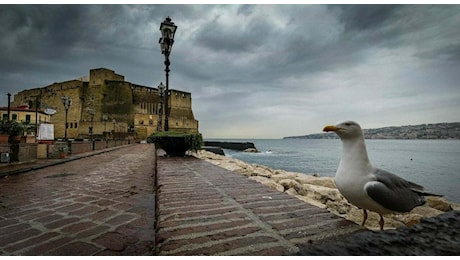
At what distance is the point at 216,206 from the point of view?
1921 mm

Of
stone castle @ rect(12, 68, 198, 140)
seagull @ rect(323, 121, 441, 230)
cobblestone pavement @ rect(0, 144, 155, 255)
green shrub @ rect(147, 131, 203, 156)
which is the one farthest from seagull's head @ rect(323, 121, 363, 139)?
stone castle @ rect(12, 68, 198, 140)

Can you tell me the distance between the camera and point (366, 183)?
60.2 inches

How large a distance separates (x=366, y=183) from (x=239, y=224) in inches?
34.4

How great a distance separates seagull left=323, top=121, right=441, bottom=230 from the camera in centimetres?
150

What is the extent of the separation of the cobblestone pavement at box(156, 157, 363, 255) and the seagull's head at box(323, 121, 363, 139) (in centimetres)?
59

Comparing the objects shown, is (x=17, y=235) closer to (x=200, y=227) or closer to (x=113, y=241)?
(x=113, y=241)

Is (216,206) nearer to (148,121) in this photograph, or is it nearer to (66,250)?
(66,250)

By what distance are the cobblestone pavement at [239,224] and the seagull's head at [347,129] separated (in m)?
0.59

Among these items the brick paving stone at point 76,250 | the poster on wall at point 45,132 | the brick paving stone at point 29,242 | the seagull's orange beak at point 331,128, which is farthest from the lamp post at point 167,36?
the seagull's orange beak at point 331,128

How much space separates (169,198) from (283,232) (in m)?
1.18

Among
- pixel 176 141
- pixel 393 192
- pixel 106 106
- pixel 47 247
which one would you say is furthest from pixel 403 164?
pixel 106 106

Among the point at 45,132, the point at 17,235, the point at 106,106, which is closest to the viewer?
the point at 17,235

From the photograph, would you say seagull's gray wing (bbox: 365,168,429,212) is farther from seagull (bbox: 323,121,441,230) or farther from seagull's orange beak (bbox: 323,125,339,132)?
seagull's orange beak (bbox: 323,125,339,132)

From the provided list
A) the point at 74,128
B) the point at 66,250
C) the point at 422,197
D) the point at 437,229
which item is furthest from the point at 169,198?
the point at 74,128
